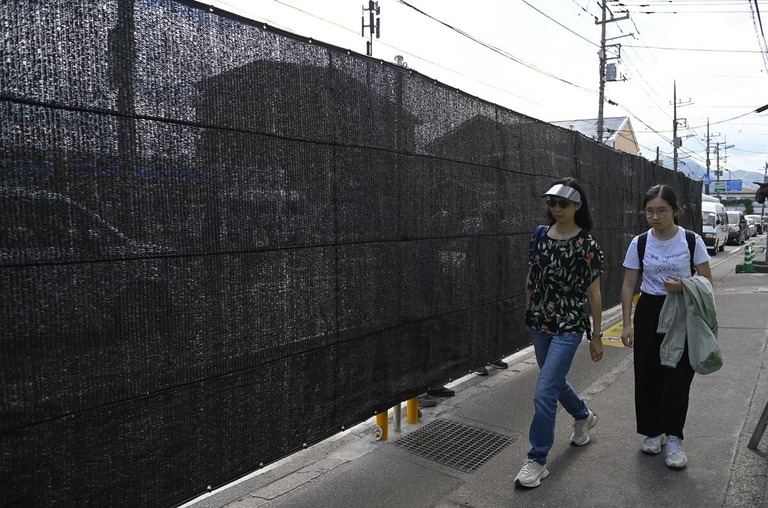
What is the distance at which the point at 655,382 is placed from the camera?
13.0 feet

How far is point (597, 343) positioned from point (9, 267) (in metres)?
3.32

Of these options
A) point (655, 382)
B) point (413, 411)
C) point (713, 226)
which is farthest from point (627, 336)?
point (713, 226)

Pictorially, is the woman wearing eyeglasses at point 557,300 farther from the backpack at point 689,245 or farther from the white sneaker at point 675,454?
the white sneaker at point 675,454

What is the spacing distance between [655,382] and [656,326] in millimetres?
389

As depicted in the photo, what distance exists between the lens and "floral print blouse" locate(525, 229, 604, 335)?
3.64 metres

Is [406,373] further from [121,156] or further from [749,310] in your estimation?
[749,310]

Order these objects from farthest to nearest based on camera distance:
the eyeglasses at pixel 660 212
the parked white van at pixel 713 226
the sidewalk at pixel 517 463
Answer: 1. the parked white van at pixel 713 226
2. the eyeglasses at pixel 660 212
3. the sidewalk at pixel 517 463

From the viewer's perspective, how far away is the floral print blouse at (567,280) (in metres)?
3.64

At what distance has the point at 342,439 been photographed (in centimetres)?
450

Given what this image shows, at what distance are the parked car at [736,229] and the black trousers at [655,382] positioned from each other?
35.9 m

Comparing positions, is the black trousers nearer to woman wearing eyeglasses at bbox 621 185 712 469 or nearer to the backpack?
woman wearing eyeglasses at bbox 621 185 712 469

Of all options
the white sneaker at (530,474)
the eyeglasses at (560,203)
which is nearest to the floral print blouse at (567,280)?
the eyeglasses at (560,203)

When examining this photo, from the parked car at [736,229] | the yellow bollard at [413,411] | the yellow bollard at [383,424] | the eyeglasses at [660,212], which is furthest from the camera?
the parked car at [736,229]

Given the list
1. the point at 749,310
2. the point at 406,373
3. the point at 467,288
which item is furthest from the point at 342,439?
the point at 749,310
